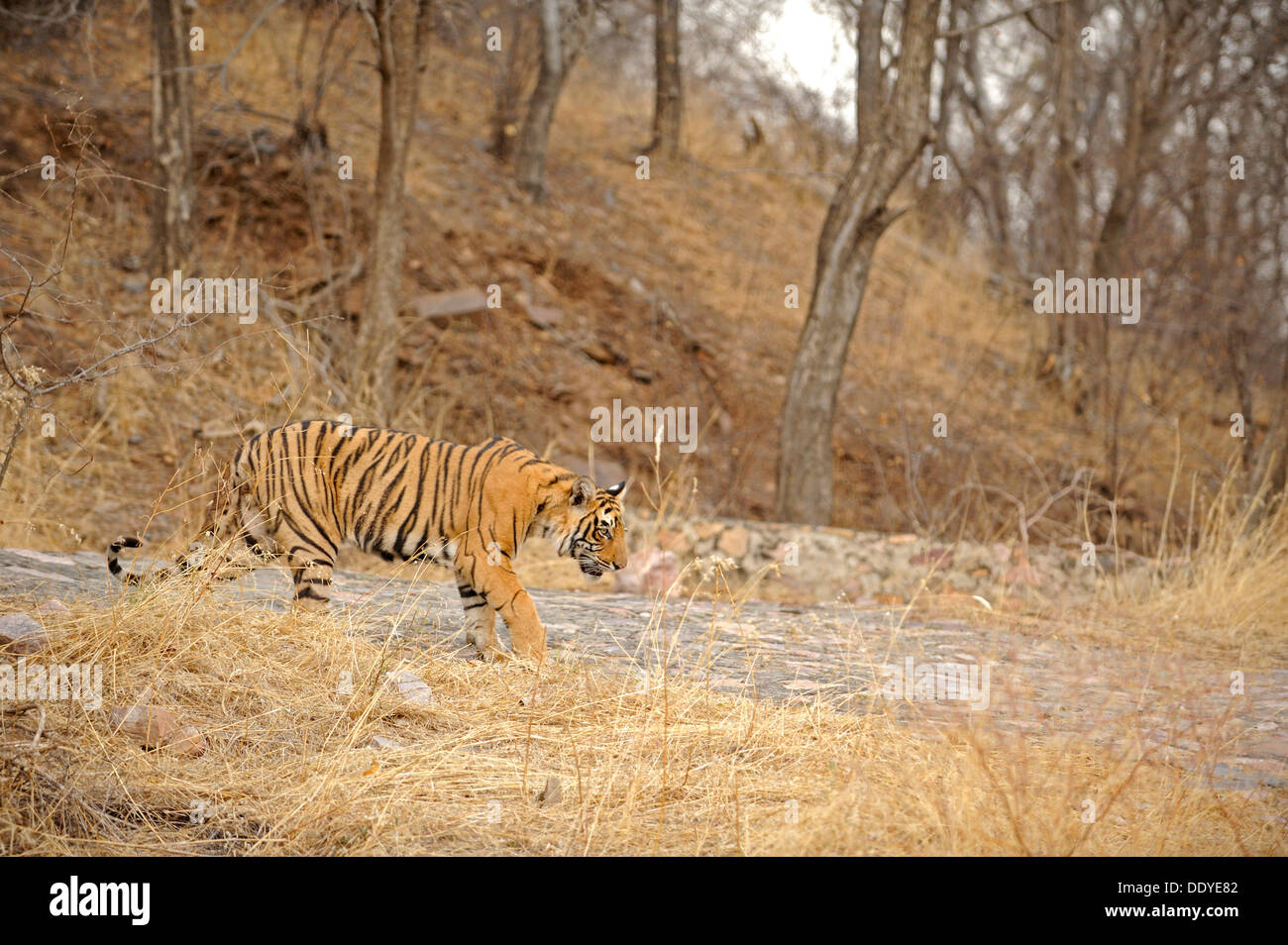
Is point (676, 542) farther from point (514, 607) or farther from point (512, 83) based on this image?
point (512, 83)

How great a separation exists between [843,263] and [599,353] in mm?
4603

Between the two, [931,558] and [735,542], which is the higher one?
[735,542]

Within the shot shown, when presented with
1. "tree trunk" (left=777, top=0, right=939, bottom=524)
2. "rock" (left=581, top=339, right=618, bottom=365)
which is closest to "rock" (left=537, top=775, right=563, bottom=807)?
"tree trunk" (left=777, top=0, right=939, bottom=524)

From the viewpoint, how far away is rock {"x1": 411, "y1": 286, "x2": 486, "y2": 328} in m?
12.8

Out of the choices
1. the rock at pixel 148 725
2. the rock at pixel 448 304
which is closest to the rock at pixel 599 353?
the rock at pixel 448 304

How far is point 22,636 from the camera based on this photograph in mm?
4328

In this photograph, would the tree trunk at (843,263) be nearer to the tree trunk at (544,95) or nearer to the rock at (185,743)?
the tree trunk at (544,95)

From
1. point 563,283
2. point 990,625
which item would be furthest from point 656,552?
point 563,283

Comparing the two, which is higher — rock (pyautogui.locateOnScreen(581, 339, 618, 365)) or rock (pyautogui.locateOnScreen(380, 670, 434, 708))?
rock (pyautogui.locateOnScreen(581, 339, 618, 365))

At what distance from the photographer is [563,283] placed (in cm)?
1459

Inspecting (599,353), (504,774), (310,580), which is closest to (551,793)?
(504,774)

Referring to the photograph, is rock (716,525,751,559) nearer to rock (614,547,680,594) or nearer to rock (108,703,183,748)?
rock (614,547,680,594)

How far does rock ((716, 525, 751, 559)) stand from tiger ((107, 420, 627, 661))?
3035 mm
